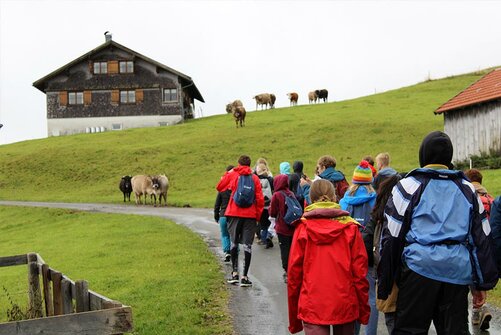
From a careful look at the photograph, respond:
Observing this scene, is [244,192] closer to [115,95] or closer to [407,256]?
[407,256]

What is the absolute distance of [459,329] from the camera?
5453 millimetres

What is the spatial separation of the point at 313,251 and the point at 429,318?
117 centimetres

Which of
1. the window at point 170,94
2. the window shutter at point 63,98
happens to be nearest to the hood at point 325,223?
the window at point 170,94

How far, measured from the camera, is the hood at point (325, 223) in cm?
596

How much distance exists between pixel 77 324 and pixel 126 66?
2486 inches

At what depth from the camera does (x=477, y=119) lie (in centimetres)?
3150

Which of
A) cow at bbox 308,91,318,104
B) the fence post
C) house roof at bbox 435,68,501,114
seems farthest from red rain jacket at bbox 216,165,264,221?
cow at bbox 308,91,318,104

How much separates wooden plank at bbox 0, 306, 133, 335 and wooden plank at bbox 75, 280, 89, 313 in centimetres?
75

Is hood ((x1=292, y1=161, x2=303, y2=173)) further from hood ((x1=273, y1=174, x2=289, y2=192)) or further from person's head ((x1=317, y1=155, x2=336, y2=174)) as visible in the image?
person's head ((x1=317, y1=155, x2=336, y2=174))

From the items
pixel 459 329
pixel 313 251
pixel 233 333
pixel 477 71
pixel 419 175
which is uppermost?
pixel 477 71

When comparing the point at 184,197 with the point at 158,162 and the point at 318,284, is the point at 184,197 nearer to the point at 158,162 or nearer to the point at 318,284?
the point at 158,162

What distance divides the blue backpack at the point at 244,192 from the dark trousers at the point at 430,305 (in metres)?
5.88

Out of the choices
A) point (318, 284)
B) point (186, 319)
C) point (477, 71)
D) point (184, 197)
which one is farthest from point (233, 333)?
point (477, 71)

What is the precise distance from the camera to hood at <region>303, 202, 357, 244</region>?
5957 millimetres
